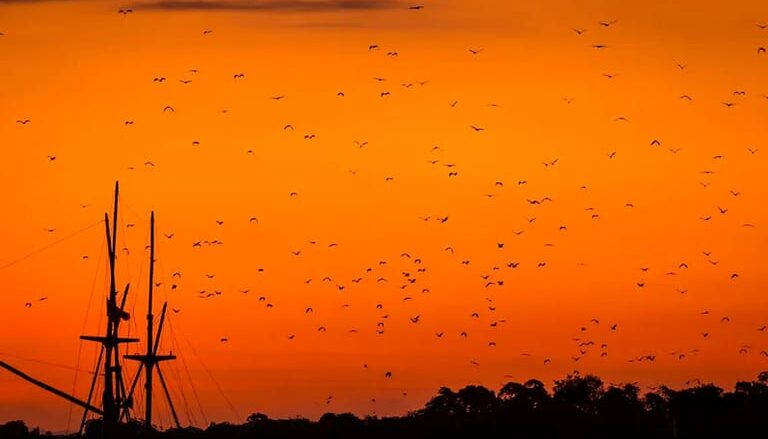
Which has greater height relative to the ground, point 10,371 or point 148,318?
Result: point 148,318

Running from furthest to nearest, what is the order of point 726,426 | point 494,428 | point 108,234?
point 494,428
point 726,426
point 108,234

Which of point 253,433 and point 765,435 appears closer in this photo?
point 765,435

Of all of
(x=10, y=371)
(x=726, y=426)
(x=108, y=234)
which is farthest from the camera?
(x=726, y=426)

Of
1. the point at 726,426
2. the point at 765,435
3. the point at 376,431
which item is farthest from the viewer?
the point at 376,431

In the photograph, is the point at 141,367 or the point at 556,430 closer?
the point at 141,367

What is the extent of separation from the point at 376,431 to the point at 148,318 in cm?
4797

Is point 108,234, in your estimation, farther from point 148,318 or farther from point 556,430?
point 556,430

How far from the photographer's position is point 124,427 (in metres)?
138

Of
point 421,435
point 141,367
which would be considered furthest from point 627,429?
point 141,367

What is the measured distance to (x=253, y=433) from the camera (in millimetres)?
187625

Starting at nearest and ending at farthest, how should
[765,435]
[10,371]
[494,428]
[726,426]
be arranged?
[10,371]
[765,435]
[726,426]
[494,428]

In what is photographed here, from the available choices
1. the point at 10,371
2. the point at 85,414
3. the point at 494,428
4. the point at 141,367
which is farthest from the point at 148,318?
the point at 10,371

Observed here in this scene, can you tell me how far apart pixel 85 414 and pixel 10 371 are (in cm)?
2922

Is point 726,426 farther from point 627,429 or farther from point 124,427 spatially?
point 124,427
